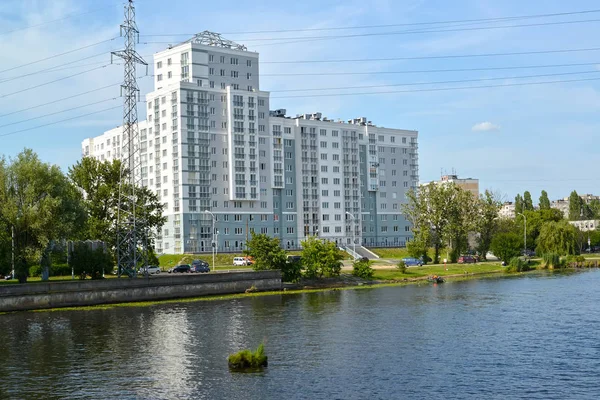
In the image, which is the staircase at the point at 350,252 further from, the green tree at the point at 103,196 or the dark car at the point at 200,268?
the green tree at the point at 103,196

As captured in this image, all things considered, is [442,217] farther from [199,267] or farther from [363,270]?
[199,267]

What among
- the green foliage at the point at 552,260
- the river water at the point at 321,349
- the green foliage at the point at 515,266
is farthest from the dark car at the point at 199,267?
the green foliage at the point at 552,260

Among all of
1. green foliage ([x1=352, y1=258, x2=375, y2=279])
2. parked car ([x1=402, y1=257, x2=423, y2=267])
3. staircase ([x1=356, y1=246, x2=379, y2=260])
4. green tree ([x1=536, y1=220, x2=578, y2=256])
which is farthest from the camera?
staircase ([x1=356, y1=246, x2=379, y2=260])

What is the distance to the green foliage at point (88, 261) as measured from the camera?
312 feet

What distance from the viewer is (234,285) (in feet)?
320

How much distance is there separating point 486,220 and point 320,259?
56049mm

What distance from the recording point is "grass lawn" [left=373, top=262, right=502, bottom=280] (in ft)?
397

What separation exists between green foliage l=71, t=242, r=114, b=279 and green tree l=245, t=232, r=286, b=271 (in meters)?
22.5

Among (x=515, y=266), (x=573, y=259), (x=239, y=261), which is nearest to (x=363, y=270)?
(x=515, y=266)

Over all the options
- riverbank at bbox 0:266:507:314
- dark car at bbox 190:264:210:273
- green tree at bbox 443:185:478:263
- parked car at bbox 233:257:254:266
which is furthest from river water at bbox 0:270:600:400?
green tree at bbox 443:185:478:263

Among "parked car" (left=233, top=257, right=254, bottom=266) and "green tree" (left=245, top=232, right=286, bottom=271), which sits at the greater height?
"green tree" (left=245, top=232, right=286, bottom=271)

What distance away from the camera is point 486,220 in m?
151

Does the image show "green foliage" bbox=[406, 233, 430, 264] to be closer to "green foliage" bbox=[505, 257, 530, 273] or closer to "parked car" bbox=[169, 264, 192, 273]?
"green foliage" bbox=[505, 257, 530, 273]

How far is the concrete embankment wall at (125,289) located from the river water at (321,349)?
117 inches
